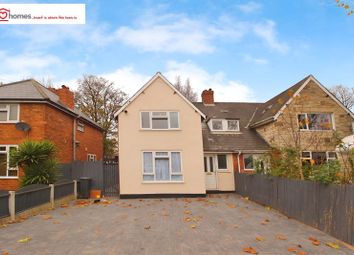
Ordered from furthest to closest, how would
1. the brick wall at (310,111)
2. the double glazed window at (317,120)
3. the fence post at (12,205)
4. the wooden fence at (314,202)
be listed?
the double glazed window at (317,120)
the brick wall at (310,111)
the fence post at (12,205)
the wooden fence at (314,202)

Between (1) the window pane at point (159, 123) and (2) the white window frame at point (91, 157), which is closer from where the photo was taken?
(1) the window pane at point (159, 123)

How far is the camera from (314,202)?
9164 millimetres

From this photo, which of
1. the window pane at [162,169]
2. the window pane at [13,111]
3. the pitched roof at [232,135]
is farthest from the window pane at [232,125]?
the window pane at [13,111]

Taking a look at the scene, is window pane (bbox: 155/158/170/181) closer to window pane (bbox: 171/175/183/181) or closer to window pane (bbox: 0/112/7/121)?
window pane (bbox: 171/175/183/181)

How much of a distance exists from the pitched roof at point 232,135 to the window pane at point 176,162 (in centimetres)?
268

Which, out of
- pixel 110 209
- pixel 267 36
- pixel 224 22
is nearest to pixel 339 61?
pixel 267 36

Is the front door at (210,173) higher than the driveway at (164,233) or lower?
higher

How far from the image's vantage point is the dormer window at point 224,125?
22.2 meters

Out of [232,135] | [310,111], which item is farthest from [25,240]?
[310,111]

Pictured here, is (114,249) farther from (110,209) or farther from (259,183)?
(259,183)

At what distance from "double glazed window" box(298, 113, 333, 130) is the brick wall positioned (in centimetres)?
30

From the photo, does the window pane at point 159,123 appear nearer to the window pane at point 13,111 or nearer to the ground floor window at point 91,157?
the window pane at point 13,111

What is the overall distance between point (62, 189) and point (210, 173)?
9.83m

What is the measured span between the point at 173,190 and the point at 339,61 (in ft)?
37.1
